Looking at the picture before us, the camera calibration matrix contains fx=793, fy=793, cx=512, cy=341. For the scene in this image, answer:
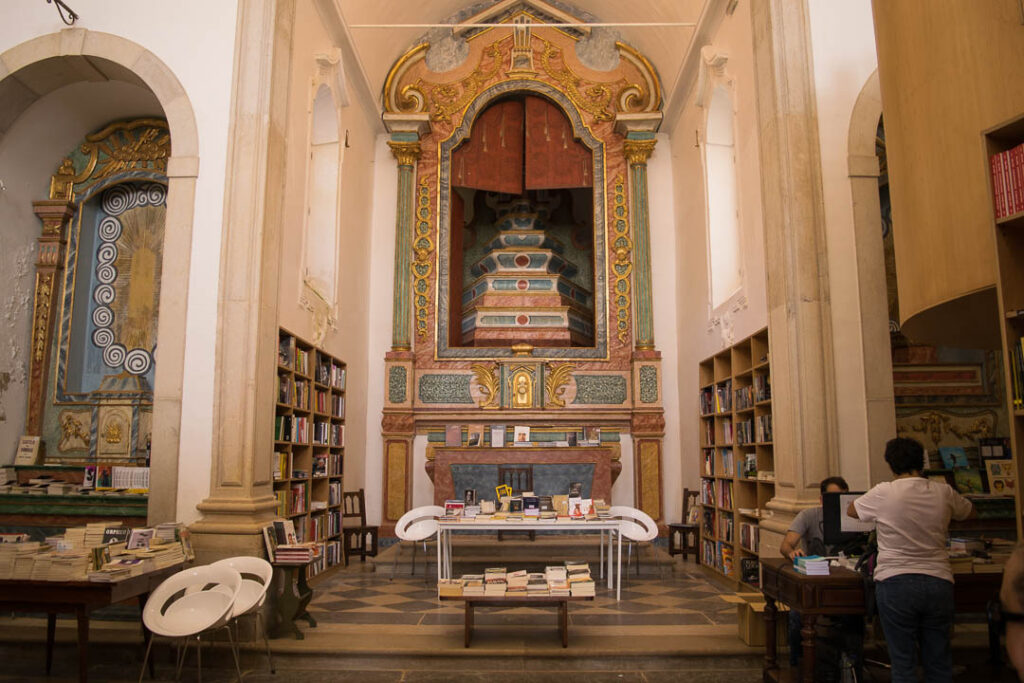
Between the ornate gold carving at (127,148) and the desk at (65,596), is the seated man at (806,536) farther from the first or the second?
the ornate gold carving at (127,148)

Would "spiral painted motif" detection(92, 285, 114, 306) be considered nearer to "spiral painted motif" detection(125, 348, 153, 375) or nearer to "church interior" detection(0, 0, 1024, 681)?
"church interior" detection(0, 0, 1024, 681)

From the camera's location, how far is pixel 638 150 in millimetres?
10695

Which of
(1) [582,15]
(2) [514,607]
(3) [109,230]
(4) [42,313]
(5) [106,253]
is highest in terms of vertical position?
(1) [582,15]

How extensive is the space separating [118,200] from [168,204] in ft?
10.4

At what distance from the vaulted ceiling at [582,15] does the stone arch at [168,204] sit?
255cm

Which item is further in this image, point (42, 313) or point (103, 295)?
point (103, 295)

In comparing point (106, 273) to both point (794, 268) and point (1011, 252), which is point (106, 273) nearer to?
point (794, 268)

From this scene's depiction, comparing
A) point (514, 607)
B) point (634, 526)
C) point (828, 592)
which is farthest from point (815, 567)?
point (634, 526)

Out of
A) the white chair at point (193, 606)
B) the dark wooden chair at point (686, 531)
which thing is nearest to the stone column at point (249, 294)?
the white chair at point (193, 606)

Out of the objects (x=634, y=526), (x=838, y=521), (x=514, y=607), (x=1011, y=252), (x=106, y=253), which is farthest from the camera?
(x=106, y=253)

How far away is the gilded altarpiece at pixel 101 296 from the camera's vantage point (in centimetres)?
805

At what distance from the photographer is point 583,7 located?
1118cm

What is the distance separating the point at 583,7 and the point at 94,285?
290 inches

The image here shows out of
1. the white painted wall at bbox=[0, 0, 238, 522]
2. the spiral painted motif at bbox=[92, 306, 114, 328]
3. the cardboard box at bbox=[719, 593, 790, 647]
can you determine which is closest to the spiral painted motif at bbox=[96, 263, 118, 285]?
the spiral painted motif at bbox=[92, 306, 114, 328]
